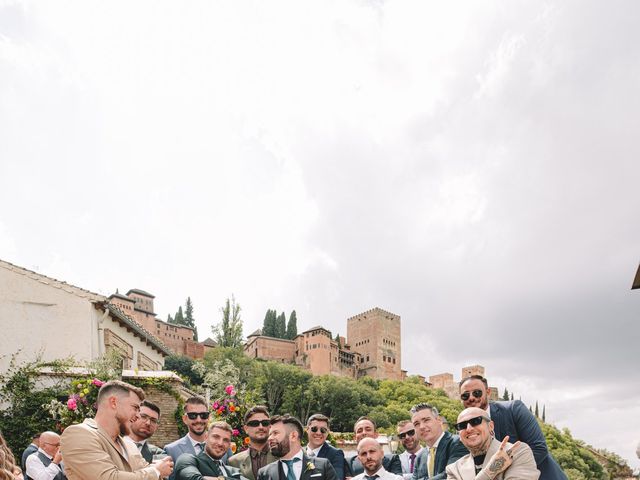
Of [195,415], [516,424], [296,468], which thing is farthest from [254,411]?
[516,424]

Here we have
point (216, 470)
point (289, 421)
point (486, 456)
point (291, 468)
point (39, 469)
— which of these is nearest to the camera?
point (486, 456)

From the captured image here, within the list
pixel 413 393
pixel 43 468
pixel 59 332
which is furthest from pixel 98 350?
pixel 413 393

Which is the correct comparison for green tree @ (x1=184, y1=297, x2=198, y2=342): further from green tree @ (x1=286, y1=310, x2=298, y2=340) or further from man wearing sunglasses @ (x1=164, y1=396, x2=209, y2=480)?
man wearing sunglasses @ (x1=164, y1=396, x2=209, y2=480)

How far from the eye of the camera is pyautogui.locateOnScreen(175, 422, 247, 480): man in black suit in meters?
5.46

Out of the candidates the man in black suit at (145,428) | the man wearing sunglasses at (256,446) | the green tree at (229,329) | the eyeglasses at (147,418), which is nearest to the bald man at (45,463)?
the man in black suit at (145,428)

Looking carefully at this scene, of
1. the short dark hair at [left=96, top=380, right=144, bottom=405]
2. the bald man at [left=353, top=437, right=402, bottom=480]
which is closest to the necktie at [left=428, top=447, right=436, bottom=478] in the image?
the bald man at [left=353, top=437, right=402, bottom=480]

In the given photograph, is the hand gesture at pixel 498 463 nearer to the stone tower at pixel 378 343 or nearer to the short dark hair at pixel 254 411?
the short dark hair at pixel 254 411

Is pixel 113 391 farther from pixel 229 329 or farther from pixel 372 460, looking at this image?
pixel 229 329

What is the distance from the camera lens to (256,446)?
258 inches

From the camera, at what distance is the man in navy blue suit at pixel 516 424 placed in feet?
17.1

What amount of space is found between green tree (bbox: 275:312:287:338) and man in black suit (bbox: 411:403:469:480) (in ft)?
302

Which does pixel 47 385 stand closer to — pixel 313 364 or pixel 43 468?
pixel 43 468

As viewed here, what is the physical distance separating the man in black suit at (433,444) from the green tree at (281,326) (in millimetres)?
92015

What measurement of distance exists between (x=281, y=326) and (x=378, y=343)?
16488 millimetres
